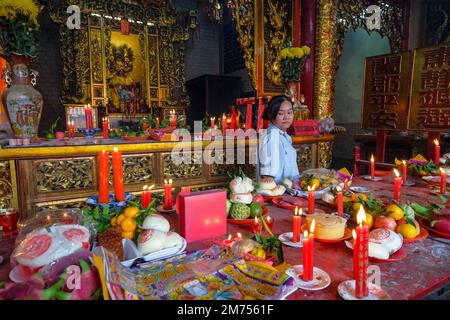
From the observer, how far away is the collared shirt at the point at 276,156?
2.37 meters

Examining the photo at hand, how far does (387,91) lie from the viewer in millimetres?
2848

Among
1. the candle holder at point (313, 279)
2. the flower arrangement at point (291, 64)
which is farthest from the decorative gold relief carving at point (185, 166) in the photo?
the candle holder at point (313, 279)

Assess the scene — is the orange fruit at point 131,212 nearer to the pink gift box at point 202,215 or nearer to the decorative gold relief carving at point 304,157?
the pink gift box at point 202,215

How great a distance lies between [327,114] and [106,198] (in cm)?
426

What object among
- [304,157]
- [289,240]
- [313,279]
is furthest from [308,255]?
[304,157]

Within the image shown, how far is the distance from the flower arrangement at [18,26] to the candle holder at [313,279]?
293cm

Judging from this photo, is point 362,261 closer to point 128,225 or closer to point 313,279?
point 313,279

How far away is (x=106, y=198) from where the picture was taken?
1.24 meters

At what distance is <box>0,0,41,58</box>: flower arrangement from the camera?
2.49 m

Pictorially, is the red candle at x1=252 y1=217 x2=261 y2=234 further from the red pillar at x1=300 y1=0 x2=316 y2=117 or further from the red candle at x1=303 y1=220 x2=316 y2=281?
the red pillar at x1=300 y1=0 x2=316 y2=117

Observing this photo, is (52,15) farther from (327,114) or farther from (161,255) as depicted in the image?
(161,255)

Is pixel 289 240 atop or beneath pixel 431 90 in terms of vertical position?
beneath

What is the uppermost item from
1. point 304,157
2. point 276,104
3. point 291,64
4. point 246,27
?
point 246,27

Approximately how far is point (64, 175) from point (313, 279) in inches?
99.0
